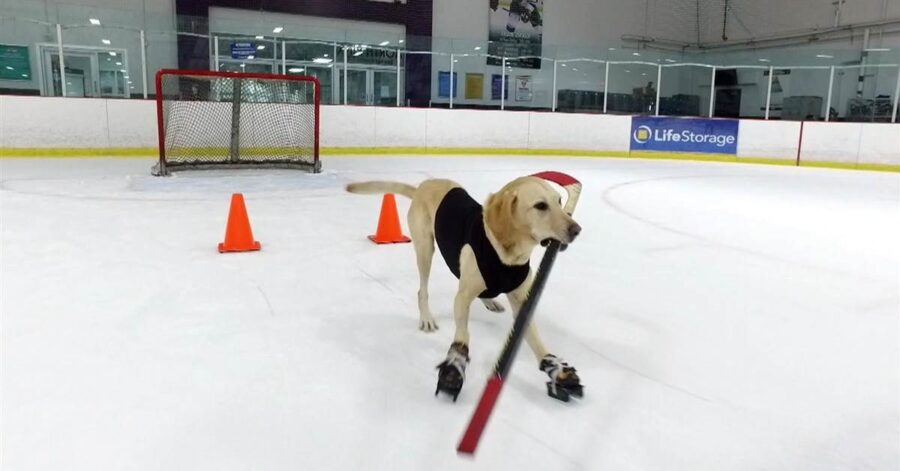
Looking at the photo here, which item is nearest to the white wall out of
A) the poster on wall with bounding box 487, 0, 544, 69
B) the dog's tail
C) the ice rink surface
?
the ice rink surface

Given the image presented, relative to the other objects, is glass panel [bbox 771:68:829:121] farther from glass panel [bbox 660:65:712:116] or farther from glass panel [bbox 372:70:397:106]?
glass panel [bbox 372:70:397:106]

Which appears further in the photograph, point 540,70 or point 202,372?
point 540,70

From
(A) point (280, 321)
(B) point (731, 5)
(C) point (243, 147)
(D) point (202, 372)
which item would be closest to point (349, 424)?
(D) point (202, 372)

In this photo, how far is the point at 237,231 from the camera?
12.7ft

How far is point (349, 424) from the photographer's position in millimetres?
1777

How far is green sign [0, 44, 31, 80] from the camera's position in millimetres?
9920

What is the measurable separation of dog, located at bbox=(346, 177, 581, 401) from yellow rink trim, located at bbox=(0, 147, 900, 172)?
8.03m

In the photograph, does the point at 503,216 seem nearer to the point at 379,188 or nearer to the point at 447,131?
the point at 379,188

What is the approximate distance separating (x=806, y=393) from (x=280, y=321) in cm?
202

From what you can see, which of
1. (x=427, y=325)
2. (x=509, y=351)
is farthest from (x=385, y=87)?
(x=509, y=351)

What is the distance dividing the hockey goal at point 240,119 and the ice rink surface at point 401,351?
4.27 meters

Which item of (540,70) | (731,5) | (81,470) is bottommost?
(81,470)

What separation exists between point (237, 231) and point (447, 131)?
350 inches

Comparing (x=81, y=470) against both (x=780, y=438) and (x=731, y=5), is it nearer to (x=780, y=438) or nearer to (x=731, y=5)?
(x=780, y=438)
